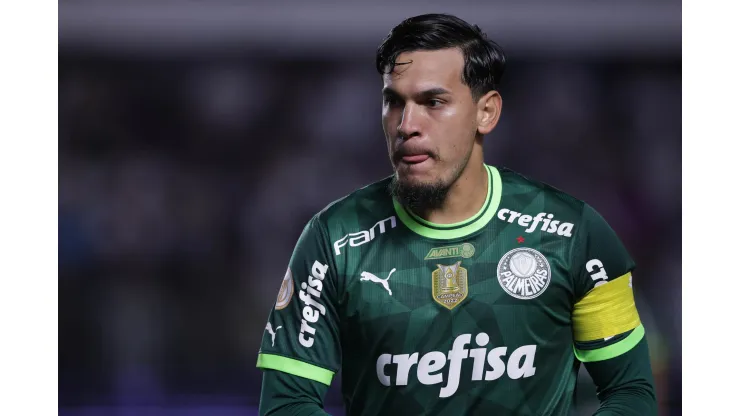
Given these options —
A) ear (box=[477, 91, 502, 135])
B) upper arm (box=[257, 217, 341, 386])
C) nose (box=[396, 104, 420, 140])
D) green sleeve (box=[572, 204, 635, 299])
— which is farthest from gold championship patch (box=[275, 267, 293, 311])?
green sleeve (box=[572, 204, 635, 299])

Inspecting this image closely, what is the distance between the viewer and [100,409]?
19.8 feet

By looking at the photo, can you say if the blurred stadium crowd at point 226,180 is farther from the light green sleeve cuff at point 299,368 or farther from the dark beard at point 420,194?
the light green sleeve cuff at point 299,368

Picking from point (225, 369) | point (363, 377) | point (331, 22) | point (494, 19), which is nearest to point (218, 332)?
point (225, 369)

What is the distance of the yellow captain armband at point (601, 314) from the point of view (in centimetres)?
300

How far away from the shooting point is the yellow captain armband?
300 centimetres

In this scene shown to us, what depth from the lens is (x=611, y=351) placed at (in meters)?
3.01

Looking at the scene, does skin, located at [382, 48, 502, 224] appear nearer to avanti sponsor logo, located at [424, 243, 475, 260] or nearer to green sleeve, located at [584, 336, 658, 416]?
avanti sponsor logo, located at [424, 243, 475, 260]

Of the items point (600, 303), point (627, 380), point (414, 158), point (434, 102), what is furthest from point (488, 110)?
point (627, 380)

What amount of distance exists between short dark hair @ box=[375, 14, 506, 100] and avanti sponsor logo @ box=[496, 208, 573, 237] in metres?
0.42

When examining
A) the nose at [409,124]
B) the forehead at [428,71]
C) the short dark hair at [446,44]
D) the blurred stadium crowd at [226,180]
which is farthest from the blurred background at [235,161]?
the nose at [409,124]

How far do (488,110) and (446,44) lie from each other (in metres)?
0.29

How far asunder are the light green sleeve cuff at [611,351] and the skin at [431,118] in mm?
685

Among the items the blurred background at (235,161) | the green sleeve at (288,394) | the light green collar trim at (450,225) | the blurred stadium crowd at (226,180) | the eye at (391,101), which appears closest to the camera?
the green sleeve at (288,394)

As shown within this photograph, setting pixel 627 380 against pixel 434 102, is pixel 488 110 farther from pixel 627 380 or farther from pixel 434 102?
pixel 627 380
